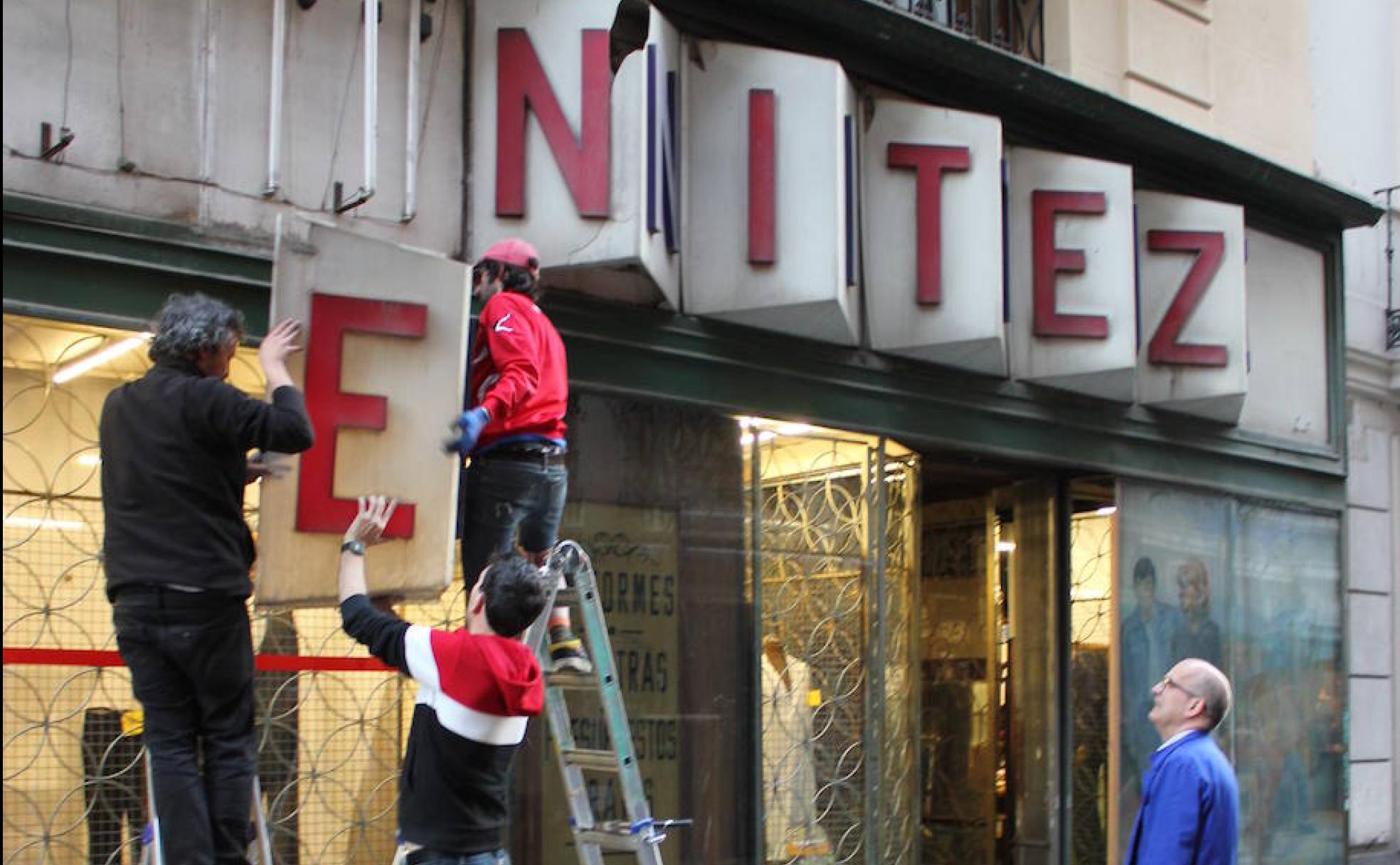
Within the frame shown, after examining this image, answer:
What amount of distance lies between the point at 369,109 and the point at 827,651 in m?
3.83

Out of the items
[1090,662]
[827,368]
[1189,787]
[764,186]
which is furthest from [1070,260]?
[1189,787]

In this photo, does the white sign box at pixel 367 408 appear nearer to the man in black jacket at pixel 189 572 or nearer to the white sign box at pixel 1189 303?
the man in black jacket at pixel 189 572

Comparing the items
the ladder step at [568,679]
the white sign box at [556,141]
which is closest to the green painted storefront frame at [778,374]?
the white sign box at [556,141]

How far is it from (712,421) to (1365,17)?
8339 mm

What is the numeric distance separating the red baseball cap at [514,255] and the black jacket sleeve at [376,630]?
1.62m

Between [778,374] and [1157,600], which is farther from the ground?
[778,374]

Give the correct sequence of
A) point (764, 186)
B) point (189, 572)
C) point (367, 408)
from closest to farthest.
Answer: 1. point (189, 572)
2. point (367, 408)
3. point (764, 186)

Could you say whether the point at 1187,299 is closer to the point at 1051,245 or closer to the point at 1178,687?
the point at 1051,245

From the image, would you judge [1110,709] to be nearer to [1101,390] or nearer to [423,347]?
[1101,390]

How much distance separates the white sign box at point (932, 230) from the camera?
9195 mm

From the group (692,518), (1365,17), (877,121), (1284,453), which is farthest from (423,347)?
(1365,17)

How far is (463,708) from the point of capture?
4.78 m

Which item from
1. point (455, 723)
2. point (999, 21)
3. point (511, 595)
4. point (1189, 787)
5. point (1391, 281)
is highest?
point (999, 21)

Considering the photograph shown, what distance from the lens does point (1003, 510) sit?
36.2 ft
